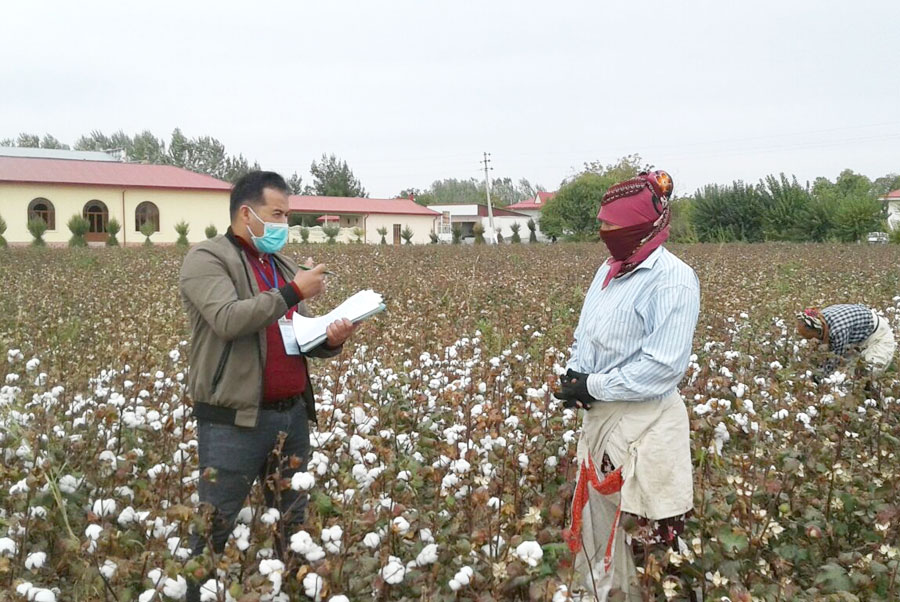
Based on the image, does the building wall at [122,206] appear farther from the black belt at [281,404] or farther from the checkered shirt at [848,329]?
the black belt at [281,404]

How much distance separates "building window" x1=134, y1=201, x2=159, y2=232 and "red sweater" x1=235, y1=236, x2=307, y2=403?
4295 centimetres

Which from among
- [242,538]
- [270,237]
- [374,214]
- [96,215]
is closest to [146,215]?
[96,215]

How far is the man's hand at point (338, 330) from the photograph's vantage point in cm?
273

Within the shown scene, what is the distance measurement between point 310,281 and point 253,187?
1.35ft

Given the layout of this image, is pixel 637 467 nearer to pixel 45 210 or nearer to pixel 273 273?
pixel 273 273

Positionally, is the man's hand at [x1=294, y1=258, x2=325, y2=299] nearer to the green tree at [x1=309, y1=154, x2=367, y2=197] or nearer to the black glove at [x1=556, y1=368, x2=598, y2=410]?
the black glove at [x1=556, y1=368, x2=598, y2=410]

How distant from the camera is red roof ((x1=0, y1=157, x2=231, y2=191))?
135ft

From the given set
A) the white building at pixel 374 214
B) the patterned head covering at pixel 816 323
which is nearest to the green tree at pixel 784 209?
the white building at pixel 374 214

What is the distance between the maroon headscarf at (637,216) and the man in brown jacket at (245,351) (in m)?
0.94

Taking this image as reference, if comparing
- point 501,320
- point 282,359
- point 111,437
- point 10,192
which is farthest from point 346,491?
point 10,192

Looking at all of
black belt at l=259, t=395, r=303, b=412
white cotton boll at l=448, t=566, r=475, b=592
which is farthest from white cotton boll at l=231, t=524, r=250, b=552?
white cotton boll at l=448, t=566, r=475, b=592

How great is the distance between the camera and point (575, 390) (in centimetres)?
279

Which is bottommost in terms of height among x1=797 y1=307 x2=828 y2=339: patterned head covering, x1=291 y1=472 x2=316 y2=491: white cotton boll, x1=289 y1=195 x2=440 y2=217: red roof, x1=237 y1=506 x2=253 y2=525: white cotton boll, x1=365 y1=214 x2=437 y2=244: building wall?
x1=237 y1=506 x2=253 y2=525: white cotton boll

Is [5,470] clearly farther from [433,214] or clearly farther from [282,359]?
[433,214]
